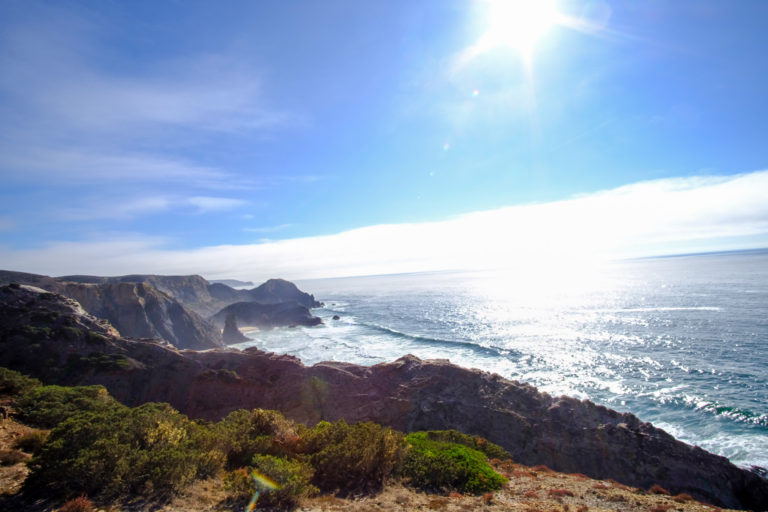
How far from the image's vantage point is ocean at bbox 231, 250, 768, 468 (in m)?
25.6

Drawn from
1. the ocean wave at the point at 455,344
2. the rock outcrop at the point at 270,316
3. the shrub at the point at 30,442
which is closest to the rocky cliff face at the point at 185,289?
the rock outcrop at the point at 270,316

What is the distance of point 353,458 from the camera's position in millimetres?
9977

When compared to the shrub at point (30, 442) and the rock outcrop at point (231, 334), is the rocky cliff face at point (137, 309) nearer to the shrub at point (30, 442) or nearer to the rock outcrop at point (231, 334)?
the rock outcrop at point (231, 334)

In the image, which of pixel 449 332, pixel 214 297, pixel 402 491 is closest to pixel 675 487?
pixel 402 491

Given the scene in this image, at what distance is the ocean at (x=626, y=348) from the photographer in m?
25.6

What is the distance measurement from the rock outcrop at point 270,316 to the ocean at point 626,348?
5.54 metres

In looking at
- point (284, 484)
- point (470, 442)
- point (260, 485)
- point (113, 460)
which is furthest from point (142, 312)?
point (284, 484)

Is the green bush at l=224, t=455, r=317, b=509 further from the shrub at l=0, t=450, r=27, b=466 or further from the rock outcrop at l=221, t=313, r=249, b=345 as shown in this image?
the rock outcrop at l=221, t=313, r=249, b=345

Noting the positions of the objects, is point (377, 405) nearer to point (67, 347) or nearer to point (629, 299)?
point (67, 347)

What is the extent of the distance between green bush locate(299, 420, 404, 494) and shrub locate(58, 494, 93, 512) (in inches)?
193

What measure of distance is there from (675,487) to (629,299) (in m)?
82.3

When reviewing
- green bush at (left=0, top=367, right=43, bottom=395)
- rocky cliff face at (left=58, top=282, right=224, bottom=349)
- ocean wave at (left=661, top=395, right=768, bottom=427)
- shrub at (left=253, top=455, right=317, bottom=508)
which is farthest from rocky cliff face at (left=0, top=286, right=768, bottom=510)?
rocky cliff face at (left=58, top=282, right=224, bottom=349)

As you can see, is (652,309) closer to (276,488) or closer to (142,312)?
(276,488)

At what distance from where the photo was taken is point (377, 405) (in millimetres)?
22469
